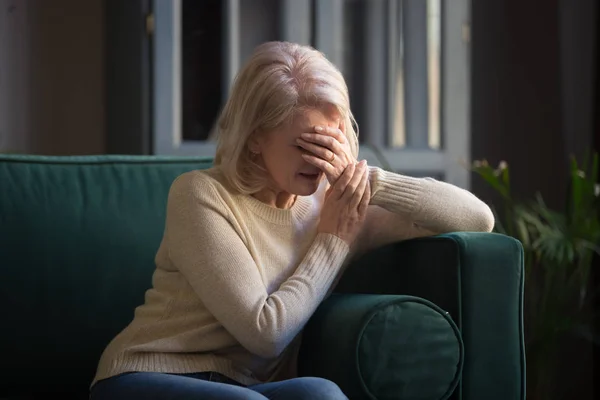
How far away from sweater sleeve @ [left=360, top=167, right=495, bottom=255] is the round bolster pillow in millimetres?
237

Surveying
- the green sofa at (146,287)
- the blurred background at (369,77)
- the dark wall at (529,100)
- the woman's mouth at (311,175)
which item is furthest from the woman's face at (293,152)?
the dark wall at (529,100)

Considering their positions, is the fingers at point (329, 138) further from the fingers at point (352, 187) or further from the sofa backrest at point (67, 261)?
the sofa backrest at point (67, 261)

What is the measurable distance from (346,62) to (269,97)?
2.24 m

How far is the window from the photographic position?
290cm

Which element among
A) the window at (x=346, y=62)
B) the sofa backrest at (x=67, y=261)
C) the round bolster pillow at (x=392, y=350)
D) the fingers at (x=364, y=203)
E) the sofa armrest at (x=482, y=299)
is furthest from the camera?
the window at (x=346, y=62)

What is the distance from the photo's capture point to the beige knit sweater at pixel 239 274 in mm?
1454

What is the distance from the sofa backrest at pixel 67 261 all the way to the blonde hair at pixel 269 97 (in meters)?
0.40

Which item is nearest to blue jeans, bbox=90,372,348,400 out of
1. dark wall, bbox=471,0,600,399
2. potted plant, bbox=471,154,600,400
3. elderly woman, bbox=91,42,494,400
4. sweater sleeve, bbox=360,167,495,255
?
elderly woman, bbox=91,42,494,400

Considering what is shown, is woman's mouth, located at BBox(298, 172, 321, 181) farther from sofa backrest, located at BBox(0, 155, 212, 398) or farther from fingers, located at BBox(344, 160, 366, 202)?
sofa backrest, located at BBox(0, 155, 212, 398)

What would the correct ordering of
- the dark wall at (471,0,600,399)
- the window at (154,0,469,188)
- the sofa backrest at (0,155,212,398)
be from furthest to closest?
the dark wall at (471,0,600,399) → the window at (154,0,469,188) → the sofa backrest at (0,155,212,398)

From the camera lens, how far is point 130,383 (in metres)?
1.42

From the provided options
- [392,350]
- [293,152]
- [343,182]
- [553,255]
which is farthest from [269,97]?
[553,255]

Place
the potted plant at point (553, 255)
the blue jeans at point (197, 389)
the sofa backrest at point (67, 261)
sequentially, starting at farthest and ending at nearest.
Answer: the potted plant at point (553, 255) → the sofa backrest at point (67, 261) → the blue jeans at point (197, 389)

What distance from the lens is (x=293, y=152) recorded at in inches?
60.5
